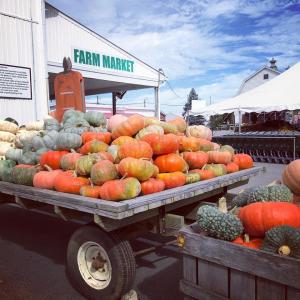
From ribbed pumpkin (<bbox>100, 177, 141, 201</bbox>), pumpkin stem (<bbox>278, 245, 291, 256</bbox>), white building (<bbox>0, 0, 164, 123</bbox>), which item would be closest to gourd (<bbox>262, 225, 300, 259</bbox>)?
pumpkin stem (<bbox>278, 245, 291, 256</bbox>)

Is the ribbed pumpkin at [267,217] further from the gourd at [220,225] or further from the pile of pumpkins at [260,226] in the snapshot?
the gourd at [220,225]

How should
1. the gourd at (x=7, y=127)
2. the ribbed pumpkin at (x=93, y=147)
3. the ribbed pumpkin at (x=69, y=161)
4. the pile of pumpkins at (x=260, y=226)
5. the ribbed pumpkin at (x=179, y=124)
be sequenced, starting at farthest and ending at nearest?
the gourd at (x=7, y=127) < the ribbed pumpkin at (x=179, y=124) < the ribbed pumpkin at (x=93, y=147) < the ribbed pumpkin at (x=69, y=161) < the pile of pumpkins at (x=260, y=226)

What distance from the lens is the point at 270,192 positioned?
2.79m

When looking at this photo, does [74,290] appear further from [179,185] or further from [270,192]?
[270,192]

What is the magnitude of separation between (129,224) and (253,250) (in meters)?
1.41

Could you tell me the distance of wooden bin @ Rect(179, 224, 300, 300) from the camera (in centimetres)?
191

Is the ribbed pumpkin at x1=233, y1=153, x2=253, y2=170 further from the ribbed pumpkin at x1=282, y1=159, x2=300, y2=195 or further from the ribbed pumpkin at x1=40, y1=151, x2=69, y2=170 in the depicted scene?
the ribbed pumpkin at x1=40, y1=151, x2=69, y2=170

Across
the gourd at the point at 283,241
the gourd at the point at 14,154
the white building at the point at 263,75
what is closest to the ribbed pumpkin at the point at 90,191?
the gourd at the point at 283,241

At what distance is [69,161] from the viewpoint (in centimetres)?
397

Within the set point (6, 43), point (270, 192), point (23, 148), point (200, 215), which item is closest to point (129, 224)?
point (200, 215)

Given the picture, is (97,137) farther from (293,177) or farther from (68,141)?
(293,177)

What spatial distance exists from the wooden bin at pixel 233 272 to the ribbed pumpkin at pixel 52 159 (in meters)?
2.23

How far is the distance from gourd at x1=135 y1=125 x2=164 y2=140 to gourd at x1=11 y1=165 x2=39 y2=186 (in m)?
1.33

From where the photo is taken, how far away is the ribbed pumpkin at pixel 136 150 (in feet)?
11.7
